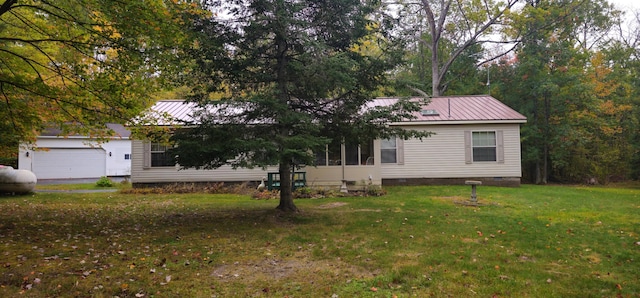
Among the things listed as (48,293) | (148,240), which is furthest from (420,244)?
(48,293)

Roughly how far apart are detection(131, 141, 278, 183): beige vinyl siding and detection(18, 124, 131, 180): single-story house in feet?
27.0

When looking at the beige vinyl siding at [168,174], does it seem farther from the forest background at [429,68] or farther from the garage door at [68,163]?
the garage door at [68,163]

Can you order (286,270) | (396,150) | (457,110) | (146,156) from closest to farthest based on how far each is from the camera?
1. (286,270)
2. (146,156)
3. (396,150)
4. (457,110)

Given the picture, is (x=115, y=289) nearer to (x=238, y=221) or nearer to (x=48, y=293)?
(x=48, y=293)

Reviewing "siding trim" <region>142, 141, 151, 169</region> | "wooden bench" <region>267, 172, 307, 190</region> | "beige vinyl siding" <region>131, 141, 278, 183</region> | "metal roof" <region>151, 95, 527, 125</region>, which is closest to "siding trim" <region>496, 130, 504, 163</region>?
"metal roof" <region>151, 95, 527, 125</region>

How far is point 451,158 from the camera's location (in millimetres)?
15820

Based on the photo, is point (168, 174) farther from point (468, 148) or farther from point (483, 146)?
point (483, 146)

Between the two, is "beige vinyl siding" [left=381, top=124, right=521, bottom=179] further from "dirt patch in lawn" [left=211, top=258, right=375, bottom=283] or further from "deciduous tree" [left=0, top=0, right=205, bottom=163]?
"dirt patch in lawn" [left=211, top=258, right=375, bottom=283]

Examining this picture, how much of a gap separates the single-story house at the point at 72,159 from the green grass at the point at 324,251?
50.4 ft

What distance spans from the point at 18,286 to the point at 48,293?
46 cm

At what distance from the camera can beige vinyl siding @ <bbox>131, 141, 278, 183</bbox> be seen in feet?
48.6

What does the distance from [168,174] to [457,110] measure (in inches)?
504

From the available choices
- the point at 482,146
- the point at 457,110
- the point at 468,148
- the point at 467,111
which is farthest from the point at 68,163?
the point at 482,146

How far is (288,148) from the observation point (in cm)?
664
